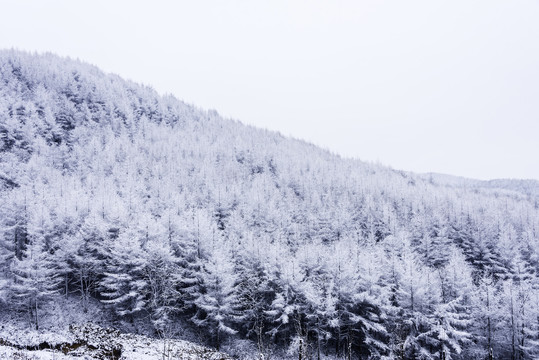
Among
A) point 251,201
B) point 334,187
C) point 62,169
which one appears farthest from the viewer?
point 334,187

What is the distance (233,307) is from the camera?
38156 millimetres

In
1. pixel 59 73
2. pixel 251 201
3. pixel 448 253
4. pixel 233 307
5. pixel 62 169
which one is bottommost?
pixel 233 307

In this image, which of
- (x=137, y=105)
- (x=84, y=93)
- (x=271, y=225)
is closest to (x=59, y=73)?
(x=84, y=93)

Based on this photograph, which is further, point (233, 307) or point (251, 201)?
point (251, 201)

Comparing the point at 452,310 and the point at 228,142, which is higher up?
the point at 228,142

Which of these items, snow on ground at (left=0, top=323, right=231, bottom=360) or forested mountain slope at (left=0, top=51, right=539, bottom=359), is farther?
forested mountain slope at (left=0, top=51, right=539, bottom=359)

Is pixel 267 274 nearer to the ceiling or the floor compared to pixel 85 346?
nearer to the ceiling

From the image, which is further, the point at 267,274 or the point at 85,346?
the point at 267,274

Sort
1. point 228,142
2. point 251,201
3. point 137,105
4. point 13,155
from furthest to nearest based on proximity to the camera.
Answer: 1. point 137,105
2. point 228,142
3. point 13,155
4. point 251,201

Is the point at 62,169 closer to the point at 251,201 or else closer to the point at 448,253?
the point at 251,201

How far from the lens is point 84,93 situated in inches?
5984

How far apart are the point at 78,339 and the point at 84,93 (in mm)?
152665

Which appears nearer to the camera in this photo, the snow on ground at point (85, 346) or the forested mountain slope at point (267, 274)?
the snow on ground at point (85, 346)

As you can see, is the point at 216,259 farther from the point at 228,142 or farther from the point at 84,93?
the point at 84,93
